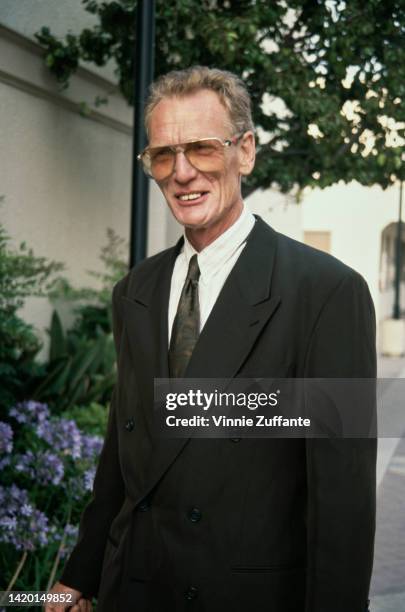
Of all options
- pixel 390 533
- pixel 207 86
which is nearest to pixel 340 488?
pixel 207 86

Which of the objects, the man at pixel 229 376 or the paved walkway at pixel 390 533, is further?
the paved walkway at pixel 390 533

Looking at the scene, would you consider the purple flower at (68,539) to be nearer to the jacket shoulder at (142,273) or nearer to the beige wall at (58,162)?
the jacket shoulder at (142,273)

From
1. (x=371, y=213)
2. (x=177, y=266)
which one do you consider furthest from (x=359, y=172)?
(x=371, y=213)

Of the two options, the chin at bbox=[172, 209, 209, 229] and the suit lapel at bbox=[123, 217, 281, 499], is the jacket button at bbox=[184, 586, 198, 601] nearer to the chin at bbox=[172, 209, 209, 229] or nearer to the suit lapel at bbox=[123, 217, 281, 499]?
the suit lapel at bbox=[123, 217, 281, 499]

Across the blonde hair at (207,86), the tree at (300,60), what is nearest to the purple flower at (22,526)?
the blonde hair at (207,86)

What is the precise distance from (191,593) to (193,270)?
0.74m

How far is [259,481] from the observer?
1904 millimetres

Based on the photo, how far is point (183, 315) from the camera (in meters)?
2.09

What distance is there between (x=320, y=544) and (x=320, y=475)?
0.14 m

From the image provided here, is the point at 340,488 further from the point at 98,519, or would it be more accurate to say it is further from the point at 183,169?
the point at 183,169

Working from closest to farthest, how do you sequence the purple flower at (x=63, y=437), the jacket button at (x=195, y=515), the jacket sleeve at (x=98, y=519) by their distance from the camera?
the jacket button at (x=195, y=515), the jacket sleeve at (x=98, y=519), the purple flower at (x=63, y=437)

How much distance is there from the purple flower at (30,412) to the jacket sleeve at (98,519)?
2985mm

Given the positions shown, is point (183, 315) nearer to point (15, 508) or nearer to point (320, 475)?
point (320, 475)

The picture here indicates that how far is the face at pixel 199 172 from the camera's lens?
2.01 m
